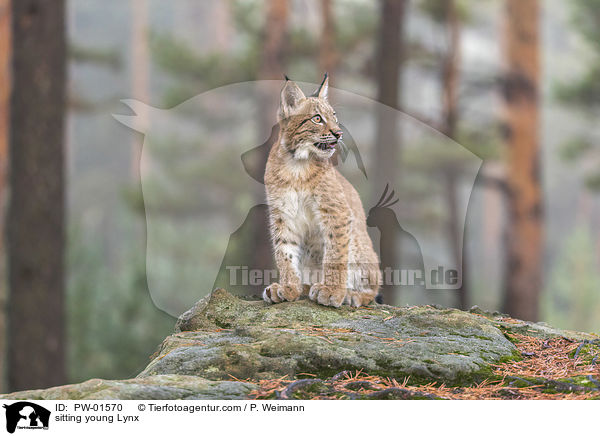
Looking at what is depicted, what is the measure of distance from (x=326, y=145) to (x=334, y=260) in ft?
2.61

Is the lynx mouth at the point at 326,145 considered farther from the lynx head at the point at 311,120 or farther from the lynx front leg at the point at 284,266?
the lynx front leg at the point at 284,266

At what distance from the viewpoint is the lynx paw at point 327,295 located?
4.32 metres

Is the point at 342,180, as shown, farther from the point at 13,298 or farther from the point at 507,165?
the point at 507,165

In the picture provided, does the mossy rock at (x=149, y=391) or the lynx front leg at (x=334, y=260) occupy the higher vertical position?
the lynx front leg at (x=334, y=260)

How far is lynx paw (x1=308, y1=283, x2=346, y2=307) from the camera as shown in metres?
4.32

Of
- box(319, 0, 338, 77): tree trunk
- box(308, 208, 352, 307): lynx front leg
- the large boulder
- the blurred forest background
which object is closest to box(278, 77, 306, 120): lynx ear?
box(308, 208, 352, 307): lynx front leg

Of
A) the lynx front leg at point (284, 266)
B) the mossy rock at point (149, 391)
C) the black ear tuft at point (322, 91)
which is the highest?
the black ear tuft at point (322, 91)

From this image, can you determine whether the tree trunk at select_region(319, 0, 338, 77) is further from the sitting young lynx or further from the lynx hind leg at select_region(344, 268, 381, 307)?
the sitting young lynx

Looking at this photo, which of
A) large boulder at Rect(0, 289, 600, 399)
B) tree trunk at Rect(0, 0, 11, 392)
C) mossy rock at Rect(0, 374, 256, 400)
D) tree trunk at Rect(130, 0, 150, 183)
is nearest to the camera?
mossy rock at Rect(0, 374, 256, 400)

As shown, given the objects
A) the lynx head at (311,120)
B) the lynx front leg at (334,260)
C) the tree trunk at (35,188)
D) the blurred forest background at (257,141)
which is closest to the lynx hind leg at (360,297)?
the lynx front leg at (334,260)

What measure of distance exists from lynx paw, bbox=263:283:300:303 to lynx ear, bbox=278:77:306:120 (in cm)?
114

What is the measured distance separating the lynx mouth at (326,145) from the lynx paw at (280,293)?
977mm
